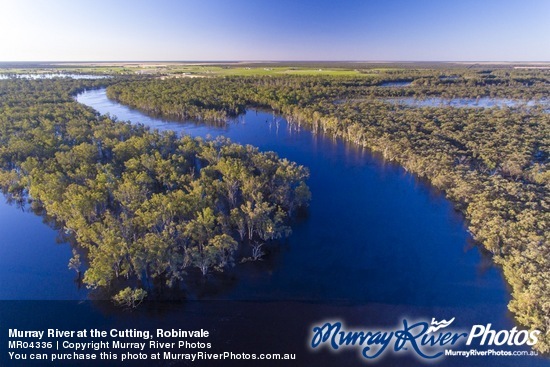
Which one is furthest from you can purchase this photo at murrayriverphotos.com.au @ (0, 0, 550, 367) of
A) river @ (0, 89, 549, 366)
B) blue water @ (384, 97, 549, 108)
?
blue water @ (384, 97, 549, 108)

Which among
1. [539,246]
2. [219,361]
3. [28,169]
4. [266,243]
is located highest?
[28,169]

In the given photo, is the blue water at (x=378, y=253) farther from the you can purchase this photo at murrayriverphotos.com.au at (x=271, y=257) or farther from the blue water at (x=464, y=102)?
the blue water at (x=464, y=102)

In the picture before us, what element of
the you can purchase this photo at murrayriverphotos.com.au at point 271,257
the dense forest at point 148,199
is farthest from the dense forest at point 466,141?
the dense forest at point 148,199

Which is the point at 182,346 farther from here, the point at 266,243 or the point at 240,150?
the point at 240,150

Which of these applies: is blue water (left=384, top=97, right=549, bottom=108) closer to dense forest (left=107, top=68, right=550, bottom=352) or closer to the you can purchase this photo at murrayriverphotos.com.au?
dense forest (left=107, top=68, right=550, bottom=352)

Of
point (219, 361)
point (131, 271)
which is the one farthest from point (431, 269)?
point (131, 271)
